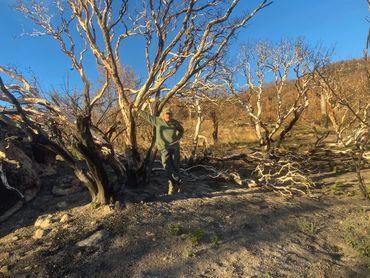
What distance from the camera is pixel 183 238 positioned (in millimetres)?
5336

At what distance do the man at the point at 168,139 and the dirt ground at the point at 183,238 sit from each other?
0.45m

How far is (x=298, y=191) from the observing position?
8.16 meters

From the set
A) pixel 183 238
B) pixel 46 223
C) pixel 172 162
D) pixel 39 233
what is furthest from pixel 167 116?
pixel 39 233

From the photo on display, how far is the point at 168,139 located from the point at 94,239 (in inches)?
86.3

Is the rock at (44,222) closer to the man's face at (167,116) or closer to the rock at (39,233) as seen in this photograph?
the rock at (39,233)

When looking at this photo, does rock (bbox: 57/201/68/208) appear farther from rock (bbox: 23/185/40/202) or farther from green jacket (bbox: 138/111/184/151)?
green jacket (bbox: 138/111/184/151)

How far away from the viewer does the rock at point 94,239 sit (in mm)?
5148

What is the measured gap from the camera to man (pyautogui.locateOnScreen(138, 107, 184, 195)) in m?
6.78

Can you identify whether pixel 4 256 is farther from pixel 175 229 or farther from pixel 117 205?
pixel 175 229

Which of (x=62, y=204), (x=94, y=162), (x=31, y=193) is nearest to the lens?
(x=94, y=162)

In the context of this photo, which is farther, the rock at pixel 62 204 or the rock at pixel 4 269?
the rock at pixel 62 204

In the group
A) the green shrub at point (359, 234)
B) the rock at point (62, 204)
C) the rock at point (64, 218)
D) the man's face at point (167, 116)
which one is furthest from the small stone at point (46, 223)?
the green shrub at point (359, 234)

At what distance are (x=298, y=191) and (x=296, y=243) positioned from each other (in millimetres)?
2804

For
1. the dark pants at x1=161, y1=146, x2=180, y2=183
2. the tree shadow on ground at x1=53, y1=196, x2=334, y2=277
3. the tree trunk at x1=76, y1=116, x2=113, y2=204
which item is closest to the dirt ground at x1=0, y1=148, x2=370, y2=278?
the tree shadow on ground at x1=53, y1=196, x2=334, y2=277
